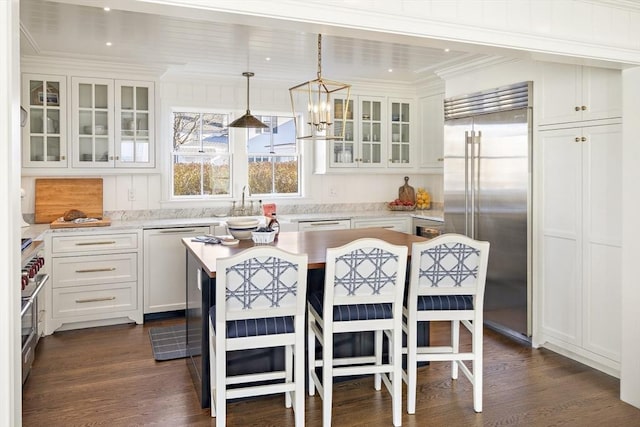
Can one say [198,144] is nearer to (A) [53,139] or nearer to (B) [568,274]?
(A) [53,139]

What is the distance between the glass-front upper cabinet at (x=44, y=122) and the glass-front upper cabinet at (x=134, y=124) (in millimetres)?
473

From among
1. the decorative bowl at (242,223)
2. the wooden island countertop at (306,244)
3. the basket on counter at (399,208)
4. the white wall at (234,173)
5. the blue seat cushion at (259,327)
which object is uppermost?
the white wall at (234,173)

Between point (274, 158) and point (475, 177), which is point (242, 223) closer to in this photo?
point (475, 177)

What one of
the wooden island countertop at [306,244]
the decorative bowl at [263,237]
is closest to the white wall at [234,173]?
the wooden island countertop at [306,244]

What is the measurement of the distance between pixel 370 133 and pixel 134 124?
2.64m

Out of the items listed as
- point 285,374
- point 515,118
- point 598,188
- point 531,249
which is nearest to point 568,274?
point 531,249

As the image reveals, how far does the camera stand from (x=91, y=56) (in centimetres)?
464

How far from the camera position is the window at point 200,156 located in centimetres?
551

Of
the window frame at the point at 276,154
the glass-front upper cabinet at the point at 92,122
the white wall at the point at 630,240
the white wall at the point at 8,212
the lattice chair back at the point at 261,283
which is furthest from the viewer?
the window frame at the point at 276,154

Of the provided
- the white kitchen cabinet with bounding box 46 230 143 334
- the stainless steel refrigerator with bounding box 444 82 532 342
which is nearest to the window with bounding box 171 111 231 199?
the white kitchen cabinet with bounding box 46 230 143 334

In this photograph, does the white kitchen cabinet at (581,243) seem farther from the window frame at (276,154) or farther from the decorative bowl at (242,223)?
the window frame at (276,154)

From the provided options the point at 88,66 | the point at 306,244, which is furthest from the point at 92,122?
the point at 306,244

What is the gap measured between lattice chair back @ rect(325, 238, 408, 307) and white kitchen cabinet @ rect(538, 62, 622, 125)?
1.79 m

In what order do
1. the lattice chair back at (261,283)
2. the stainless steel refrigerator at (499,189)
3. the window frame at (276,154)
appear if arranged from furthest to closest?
the window frame at (276,154) < the stainless steel refrigerator at (499,189) < the lattice chair back at (261,283)
